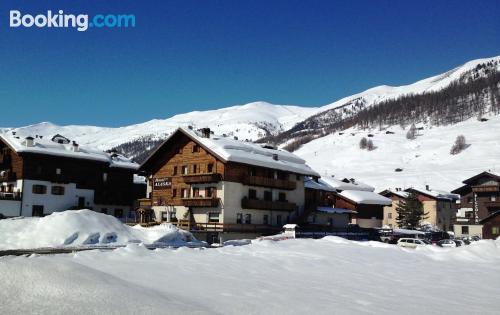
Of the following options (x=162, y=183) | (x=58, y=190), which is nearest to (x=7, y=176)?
(x=58, y=190)

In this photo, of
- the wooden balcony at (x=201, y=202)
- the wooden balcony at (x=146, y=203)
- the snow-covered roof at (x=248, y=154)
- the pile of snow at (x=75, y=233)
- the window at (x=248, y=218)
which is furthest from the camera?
the wooden balcony at (x=146, y=203)

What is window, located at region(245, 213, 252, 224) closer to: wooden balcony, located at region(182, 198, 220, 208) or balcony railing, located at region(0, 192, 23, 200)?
wooden balcony, located at region(182, 198, 220, 208)

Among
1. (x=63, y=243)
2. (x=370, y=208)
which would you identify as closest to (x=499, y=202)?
(x=370, y=208)

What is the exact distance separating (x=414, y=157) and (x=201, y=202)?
4589 inches

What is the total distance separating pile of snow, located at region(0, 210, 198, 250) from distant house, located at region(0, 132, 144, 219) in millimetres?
21229

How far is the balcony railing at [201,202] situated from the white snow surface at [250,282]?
2307cm

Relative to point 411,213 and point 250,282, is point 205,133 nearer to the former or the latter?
point 411,213

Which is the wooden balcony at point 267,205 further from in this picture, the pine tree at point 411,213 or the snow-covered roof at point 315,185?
the pine tree at point 411,213

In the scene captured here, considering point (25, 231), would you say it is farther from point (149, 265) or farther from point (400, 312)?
point (400, 312)

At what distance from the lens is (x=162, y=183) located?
181 ft

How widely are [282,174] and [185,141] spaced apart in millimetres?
11678

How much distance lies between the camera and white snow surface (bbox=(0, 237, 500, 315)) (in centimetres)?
799

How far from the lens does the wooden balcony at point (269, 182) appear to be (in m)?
49.3

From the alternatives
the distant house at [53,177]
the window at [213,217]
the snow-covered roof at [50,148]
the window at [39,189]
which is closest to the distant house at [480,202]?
the window at [213,217]
